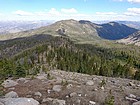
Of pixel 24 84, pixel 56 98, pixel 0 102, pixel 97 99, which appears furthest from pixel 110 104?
pixel 24 84

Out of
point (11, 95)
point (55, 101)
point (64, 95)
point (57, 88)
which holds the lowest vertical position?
point (11, 95)

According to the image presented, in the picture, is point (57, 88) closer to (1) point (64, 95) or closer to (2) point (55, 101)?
(1) point (64, 95)

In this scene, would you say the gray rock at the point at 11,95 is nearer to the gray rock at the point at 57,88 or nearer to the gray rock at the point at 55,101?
the gray rock at the point at 55,101

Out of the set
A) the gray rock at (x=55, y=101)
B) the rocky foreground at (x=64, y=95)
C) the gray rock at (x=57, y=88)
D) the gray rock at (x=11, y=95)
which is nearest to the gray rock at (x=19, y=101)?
the rocky foreground at (x=64, y=95)

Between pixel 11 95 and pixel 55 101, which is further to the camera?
pixel 11 95

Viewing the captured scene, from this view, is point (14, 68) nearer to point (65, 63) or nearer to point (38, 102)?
point (38, 102)

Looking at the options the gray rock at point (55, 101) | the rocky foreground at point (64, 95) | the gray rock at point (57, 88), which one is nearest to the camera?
the gray rock at point (55, 101)

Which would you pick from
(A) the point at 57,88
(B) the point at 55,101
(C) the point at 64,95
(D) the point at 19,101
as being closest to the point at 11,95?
(D) the point at 19,101

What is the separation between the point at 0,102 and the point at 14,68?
52.0 m

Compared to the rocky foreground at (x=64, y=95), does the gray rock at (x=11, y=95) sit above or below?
below

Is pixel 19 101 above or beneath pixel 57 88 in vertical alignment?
above

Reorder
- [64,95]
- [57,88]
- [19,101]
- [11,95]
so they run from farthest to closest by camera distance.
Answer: [57,88]
[11,95]
[64,95]
[19,101]

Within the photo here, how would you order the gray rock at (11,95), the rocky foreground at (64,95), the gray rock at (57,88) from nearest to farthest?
the rocky foreground at (64,95)
the gray rock at (11,95)
the gray rock at (57,88)

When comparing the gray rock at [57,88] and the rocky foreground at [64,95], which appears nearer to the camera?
the rocky foreground at [64,95]
